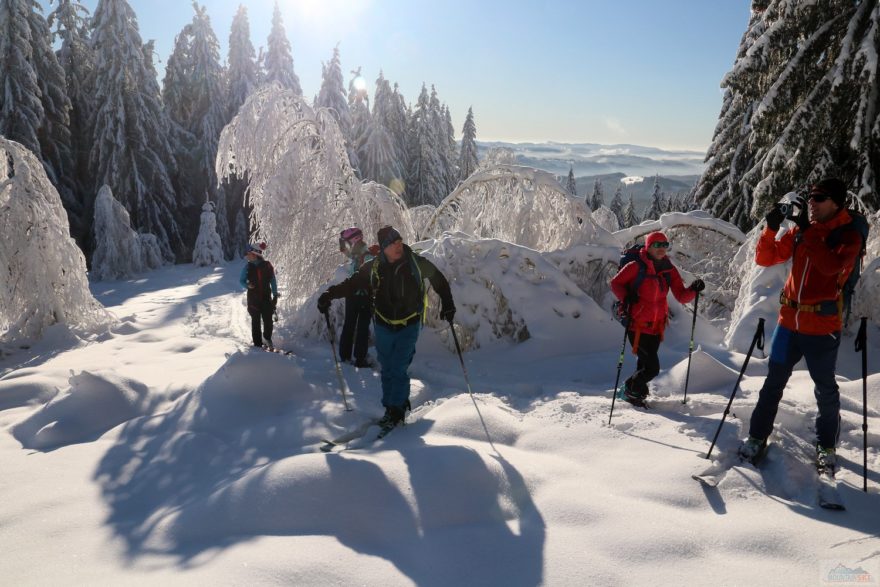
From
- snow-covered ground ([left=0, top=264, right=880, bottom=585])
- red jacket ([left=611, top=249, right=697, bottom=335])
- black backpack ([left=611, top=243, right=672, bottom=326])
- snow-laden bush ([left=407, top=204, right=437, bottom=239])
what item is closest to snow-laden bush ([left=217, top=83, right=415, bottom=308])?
snow-covered ground ([left=0, top=264, right=880, bottom=585])

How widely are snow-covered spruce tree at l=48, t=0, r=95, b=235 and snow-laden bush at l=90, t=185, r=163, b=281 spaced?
179 inches

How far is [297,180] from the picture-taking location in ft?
29.8

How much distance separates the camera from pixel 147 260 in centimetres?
2283

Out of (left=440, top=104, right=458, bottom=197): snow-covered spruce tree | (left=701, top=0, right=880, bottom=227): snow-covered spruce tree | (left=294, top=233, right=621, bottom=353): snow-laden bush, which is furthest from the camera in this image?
(left=440, top=104, right=458, bottom=197): snow-covered spruce tree

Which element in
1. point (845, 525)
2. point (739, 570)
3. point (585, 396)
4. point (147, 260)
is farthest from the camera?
point (147, 260)

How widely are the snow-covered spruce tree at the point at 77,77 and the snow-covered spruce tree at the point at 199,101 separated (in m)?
4.21

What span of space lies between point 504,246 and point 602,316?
184cm

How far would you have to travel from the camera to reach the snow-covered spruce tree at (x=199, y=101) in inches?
1133

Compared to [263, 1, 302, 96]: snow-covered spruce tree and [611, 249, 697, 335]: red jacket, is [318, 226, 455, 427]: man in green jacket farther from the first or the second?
[263, 1, 302, 96]: snow-covered spruce tree

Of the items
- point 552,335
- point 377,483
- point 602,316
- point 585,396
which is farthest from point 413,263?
point 602,316

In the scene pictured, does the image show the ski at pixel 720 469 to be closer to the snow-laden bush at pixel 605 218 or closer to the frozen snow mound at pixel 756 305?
the frozen snow mound at pixel 756 305

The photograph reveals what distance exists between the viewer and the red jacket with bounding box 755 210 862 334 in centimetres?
324

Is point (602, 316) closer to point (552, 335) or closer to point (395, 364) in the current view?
point (552, 335)

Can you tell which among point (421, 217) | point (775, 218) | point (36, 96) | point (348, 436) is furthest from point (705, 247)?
point (36, 96)
